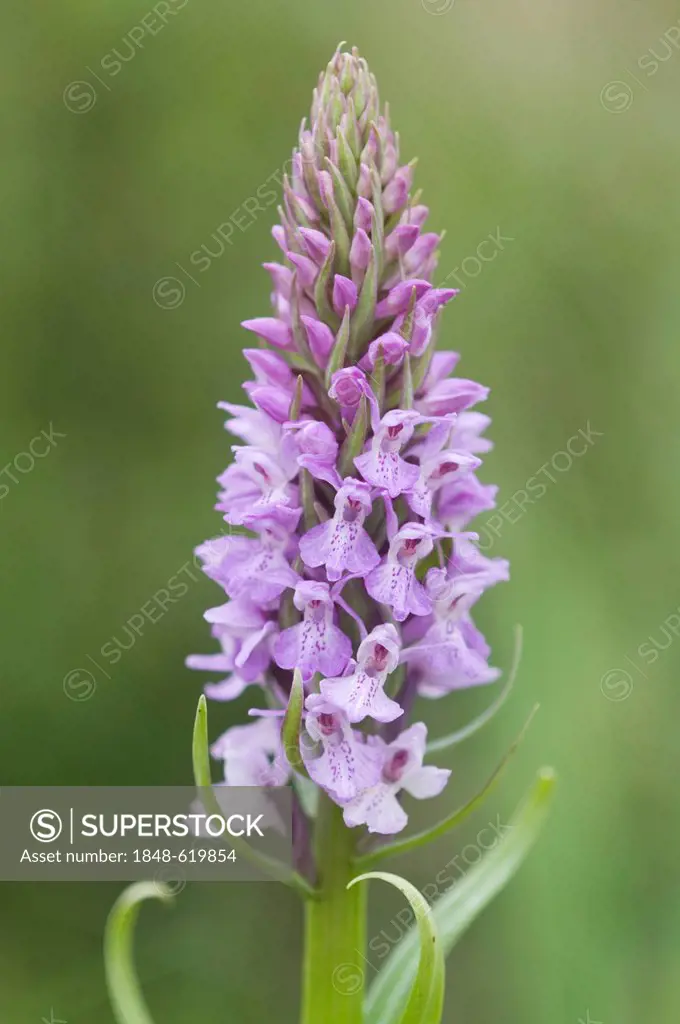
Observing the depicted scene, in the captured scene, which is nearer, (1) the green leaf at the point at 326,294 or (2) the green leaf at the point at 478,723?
(1) the green leaf at the point at 326,294

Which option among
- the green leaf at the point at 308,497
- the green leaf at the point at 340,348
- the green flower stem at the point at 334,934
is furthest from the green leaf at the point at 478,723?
the green leaf at the point at 340,348

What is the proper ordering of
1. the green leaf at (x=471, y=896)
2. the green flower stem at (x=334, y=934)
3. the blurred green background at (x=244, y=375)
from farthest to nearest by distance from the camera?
the blurred green background at (x=244, y=375)
the green leaf at (x=471, y=896)
the green flower stem at (x=334, y=934)

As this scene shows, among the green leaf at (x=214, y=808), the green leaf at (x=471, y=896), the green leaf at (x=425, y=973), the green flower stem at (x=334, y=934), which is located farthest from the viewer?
the green leaf at (x=471, y=896)

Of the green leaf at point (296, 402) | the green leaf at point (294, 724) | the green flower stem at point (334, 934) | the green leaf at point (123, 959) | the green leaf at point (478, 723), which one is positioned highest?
the green leaf at point (296, 402)

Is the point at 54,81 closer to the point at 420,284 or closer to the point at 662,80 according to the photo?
the point at 662,80

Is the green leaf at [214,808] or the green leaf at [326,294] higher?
the green leaf at [326,294]

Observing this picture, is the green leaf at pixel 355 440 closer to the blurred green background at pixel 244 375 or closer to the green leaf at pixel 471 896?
the green leaf at pixel 471 896
